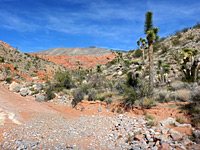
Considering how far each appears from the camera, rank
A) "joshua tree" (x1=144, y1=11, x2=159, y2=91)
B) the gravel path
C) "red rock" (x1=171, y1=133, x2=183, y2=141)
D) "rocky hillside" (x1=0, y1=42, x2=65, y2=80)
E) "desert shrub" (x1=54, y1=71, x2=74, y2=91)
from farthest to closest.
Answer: "rocky hillside" (x1=0, y1=42, x2=65, y2=80) < "desert shrub" (x1=54, y1=71, x2=74, y2=91) < "joshua tree" (x1=144, y1=11, x2=159, y2=91) < "red rock" (x1=171, y1=133, x2=183, y2=141) < the gravel path

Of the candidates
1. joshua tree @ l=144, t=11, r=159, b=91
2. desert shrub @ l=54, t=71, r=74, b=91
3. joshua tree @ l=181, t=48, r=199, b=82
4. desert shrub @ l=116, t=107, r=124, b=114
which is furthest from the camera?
desert shrub @ l=54, t=71, r=74, b=91

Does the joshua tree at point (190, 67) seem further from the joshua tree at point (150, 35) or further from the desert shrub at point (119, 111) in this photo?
A: the desert shrub at point (119, 111)

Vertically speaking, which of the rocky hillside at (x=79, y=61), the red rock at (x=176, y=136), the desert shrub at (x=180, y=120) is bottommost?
A: the red rock at (x=176, y=136)

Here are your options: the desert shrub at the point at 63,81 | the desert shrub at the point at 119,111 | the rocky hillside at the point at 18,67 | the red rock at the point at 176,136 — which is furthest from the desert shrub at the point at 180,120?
the rocky hillside at the point at 18,67

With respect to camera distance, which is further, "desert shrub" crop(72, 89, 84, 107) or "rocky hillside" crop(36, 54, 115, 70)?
"rocky hillside" crop(36, 54, 115, 70)

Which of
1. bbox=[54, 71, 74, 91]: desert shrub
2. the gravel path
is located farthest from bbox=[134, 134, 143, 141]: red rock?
bbox=[54, 71, 74, 91]: desert shrub

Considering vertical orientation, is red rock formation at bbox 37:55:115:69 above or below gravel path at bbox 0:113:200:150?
above

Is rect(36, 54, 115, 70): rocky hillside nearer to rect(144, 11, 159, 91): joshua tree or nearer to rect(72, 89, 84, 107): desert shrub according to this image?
rect(72, 89, 84, 107): desert shrub

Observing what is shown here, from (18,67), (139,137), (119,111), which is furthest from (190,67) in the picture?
(18,67)

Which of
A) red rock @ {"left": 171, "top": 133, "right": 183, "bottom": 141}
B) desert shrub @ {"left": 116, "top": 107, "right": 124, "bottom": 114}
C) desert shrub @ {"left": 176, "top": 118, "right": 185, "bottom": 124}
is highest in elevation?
desert shrub @ {"left": 176, "top": 118, "right": 185, "bottom": 124}

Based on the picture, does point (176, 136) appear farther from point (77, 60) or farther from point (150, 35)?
point (77, 60)

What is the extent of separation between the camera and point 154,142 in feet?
17.4

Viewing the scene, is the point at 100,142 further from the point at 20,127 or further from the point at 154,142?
the point at 20,127

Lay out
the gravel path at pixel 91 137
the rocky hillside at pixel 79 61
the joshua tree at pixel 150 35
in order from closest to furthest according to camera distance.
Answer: the gravel path at pixel 91 137, the joshua tree at pixel 150 35, the rocky hillside at pixel 79 61
